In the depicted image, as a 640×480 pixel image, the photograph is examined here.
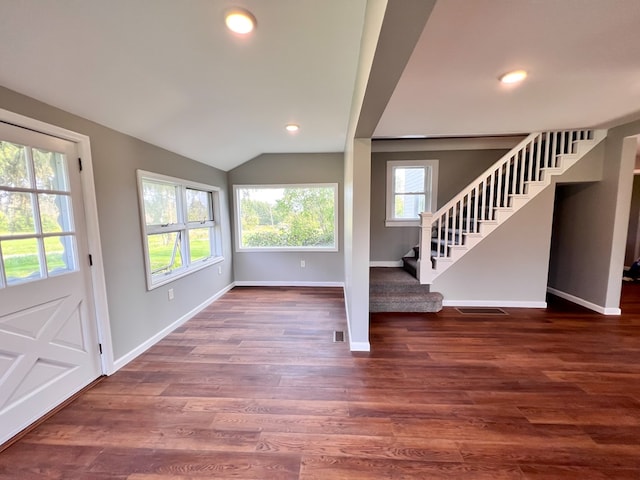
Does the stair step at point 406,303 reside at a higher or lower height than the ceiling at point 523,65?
lower

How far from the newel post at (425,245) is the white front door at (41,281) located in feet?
12.0

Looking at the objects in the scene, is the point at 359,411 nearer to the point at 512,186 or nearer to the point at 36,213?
the point at 36,213

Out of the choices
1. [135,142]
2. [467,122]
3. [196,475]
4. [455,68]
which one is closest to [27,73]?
[135,142]

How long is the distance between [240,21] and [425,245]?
317 cm

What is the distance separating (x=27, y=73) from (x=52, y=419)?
2257mm

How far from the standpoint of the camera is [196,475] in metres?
1.37

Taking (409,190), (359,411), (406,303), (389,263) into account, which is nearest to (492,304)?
(406,303)

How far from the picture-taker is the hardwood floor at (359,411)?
141 centimetres

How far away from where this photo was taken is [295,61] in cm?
187

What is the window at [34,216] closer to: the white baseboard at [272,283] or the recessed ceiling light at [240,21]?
the recessed ceiling light at [240,21]

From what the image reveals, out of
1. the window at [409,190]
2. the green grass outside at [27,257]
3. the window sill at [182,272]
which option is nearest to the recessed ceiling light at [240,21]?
the green grass outside at [27,257]

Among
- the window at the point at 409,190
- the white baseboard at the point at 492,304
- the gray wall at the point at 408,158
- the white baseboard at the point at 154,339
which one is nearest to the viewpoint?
the white baseboard at the point at 154,339

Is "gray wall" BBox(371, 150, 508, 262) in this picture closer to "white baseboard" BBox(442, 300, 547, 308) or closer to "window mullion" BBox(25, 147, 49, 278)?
"white baseboard" BBox(442, 300, 547, 308)

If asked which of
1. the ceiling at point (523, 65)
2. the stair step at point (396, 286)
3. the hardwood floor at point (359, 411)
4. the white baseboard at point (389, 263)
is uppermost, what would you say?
the ceiling at point (523, 65)
